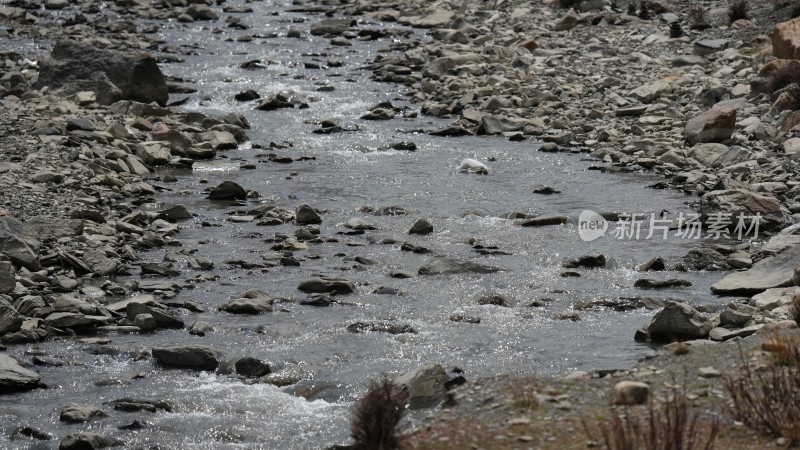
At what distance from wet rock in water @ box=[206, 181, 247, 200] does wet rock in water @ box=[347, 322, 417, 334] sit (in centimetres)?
603

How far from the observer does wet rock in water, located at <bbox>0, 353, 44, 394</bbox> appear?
10.6 m

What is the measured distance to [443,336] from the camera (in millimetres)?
12141

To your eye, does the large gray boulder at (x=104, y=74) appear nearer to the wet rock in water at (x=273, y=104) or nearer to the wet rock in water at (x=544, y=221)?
the wet rock in water at (x=273, y=104)

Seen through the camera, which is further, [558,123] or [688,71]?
[688,71]

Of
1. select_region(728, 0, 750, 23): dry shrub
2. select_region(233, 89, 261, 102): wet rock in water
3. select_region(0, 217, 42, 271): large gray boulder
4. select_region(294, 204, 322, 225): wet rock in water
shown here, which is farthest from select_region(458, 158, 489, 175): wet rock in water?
select_region(728, 0, 750, 23): dry shrub

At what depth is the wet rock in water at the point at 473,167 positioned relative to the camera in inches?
779

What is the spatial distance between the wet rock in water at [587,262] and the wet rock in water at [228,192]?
564 centimetres

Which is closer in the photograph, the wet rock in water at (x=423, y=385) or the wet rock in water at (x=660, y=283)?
the wet rock in water at (x=423, y=385)

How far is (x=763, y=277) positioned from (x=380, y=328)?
4326 mm

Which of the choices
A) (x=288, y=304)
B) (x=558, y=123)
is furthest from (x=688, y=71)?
(x=288, y=304)

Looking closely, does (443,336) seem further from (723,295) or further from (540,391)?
(723,295)

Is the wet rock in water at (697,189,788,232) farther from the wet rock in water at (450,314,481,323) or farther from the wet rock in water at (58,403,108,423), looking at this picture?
the wet rock in water at (58,403,108,423)

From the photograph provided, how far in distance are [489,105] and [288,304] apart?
11.1 m

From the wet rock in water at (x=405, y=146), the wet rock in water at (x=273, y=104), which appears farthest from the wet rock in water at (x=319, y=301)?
the wet rock in water at (x=273, y=104)
